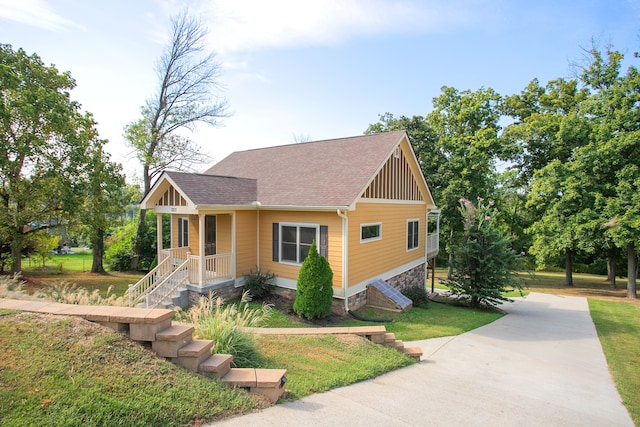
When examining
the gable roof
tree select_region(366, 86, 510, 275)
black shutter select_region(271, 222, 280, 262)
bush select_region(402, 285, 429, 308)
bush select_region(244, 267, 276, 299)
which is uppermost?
tree select_region(366, 86, 510, 275)

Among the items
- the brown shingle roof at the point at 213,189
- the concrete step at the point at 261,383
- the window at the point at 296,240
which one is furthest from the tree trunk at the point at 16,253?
the concrete step at the point at 261,383

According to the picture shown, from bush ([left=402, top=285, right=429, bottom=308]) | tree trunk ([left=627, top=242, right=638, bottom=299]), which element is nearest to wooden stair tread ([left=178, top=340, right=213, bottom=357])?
bush ([left=402, top=285, right=429, bottom=308])

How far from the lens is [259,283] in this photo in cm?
1148

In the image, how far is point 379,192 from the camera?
12414 millimetres

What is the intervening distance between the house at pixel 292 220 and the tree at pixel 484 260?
2625mm

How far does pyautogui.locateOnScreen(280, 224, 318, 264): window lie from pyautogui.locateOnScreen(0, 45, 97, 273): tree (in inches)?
341

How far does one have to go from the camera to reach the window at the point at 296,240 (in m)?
11.2

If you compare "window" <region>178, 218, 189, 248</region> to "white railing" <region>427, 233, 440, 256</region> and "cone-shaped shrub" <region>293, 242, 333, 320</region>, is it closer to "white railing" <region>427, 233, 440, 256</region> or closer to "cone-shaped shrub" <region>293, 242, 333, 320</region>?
"cone-shaped shrub" <region>293, 242, 333, 320</region>

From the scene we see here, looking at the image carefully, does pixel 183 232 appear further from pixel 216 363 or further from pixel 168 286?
pixel 216 363

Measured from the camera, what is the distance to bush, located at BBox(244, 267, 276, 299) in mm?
11398

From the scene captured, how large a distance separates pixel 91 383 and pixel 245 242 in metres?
8.58

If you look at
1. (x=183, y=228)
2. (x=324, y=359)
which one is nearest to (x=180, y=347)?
(x=324, y=359)

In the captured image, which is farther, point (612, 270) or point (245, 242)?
point (612, 270)

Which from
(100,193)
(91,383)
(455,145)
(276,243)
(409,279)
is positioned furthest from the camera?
(455,145)
